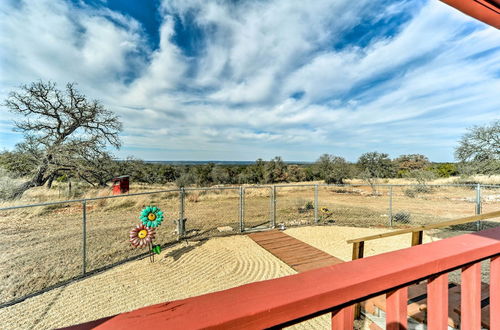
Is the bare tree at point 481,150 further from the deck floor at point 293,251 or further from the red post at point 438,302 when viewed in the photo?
the red post at point 438,302

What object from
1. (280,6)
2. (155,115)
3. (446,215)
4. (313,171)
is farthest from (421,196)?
(155,115)

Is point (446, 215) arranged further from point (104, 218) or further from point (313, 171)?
point (313, 171)

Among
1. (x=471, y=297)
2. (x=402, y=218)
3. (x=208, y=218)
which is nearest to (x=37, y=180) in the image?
(x=208, y=218)

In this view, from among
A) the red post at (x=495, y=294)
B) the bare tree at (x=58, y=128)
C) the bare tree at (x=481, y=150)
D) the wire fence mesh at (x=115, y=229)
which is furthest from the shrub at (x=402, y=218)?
the bare tree at (x=58, y=128)

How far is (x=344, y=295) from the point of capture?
0.64 metres

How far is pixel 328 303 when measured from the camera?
0.62 m

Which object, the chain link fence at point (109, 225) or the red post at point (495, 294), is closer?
the red post at point (495, 294)

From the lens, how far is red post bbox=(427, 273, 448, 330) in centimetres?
83

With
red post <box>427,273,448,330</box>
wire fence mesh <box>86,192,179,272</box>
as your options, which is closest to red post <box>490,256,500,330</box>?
red post <box>427,273,448,330</box>

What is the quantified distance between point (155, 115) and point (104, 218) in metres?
11.5

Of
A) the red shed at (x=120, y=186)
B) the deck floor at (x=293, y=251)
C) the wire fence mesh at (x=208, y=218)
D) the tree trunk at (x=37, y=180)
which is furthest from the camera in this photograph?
the tree trunk at (x=37, y=180)

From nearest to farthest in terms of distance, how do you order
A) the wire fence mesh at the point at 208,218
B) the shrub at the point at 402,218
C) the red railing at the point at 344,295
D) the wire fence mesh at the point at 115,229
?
the red railing at the point at 344,295
the wire fence mesh at the point at 115,229
the wire fence mesh at the point at 208,218
the shrub at the point at 402,218

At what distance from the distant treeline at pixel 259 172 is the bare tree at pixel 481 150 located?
243 cm

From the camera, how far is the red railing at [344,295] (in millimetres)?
494
